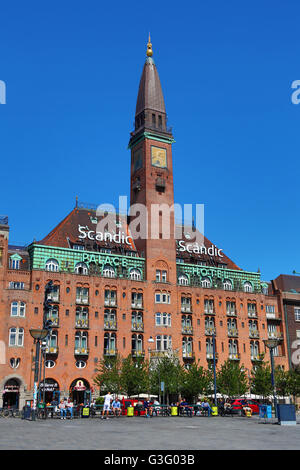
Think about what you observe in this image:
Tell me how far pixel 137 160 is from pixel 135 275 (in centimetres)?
1904

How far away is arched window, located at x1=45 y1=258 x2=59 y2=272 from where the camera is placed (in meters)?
67.6

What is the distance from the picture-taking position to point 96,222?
76875 mm

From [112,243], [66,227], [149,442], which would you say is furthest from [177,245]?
[149,442]

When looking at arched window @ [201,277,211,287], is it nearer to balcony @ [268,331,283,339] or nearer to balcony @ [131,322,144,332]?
balcony @ [131,322,144,332]

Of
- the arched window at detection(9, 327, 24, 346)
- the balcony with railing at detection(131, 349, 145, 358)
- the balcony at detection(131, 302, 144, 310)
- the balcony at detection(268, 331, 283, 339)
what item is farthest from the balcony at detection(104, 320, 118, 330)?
the balcony at detection(268, 331, 283, 339)

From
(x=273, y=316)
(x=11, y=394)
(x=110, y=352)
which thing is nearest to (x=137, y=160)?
(x=110, y=352)

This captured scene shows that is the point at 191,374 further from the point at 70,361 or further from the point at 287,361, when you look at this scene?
the point at 287,361

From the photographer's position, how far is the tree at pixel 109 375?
58.2 metres

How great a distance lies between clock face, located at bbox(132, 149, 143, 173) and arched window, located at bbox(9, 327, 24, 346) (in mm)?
31500

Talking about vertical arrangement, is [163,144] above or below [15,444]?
above

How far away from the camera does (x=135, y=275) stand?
7400cm

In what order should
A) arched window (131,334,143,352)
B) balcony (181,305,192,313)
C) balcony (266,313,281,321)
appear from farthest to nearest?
balcony (266,313,281,321) < balcony (181,305,192,313) < arched window (131,334,143,352)

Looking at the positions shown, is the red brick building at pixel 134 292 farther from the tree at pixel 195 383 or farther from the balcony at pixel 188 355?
the tree at pixel 195 383
